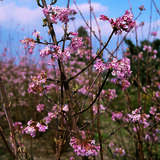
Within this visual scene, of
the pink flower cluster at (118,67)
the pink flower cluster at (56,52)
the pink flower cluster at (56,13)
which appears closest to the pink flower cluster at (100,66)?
the pink flower cluster at (118,67)

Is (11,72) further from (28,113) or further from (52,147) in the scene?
(52,147)

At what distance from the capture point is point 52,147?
13.3ft

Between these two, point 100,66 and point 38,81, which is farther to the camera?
point 38,81

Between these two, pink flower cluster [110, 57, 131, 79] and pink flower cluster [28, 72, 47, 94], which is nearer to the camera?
pink flower cluster [110, 57, 131, 79]

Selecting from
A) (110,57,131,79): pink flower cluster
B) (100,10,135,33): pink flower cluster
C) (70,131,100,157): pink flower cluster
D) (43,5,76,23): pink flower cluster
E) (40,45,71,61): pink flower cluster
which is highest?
(43,5,76,23): pink flower cluster

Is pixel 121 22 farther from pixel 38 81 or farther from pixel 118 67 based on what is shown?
pixel 38 81

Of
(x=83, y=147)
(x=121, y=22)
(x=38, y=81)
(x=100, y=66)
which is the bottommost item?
(x=83, y=147)

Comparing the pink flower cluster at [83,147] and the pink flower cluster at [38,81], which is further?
the pink flower cluster at [38,81]

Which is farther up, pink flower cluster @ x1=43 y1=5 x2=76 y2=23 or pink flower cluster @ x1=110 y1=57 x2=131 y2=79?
pink flower cluster @ x1=43 y1=5 x2=76 y2=23

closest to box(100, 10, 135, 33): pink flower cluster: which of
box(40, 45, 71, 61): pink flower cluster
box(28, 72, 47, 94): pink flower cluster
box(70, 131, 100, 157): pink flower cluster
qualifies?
box(40, 45, 71, 61): pink flower cluster

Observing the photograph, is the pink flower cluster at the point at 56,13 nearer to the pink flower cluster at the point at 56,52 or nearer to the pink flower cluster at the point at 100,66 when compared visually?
the pink flower cluster at the point at 56,52

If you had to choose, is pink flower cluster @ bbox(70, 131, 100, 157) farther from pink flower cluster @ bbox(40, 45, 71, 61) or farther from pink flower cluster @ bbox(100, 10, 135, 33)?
pink flower cluster @ bbox(100, 10, 135, 33)

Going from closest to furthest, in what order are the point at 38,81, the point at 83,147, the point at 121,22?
the point at 121,22, the point at 83,147, the point at 38,81

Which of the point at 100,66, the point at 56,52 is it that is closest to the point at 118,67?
the point at 100,66
